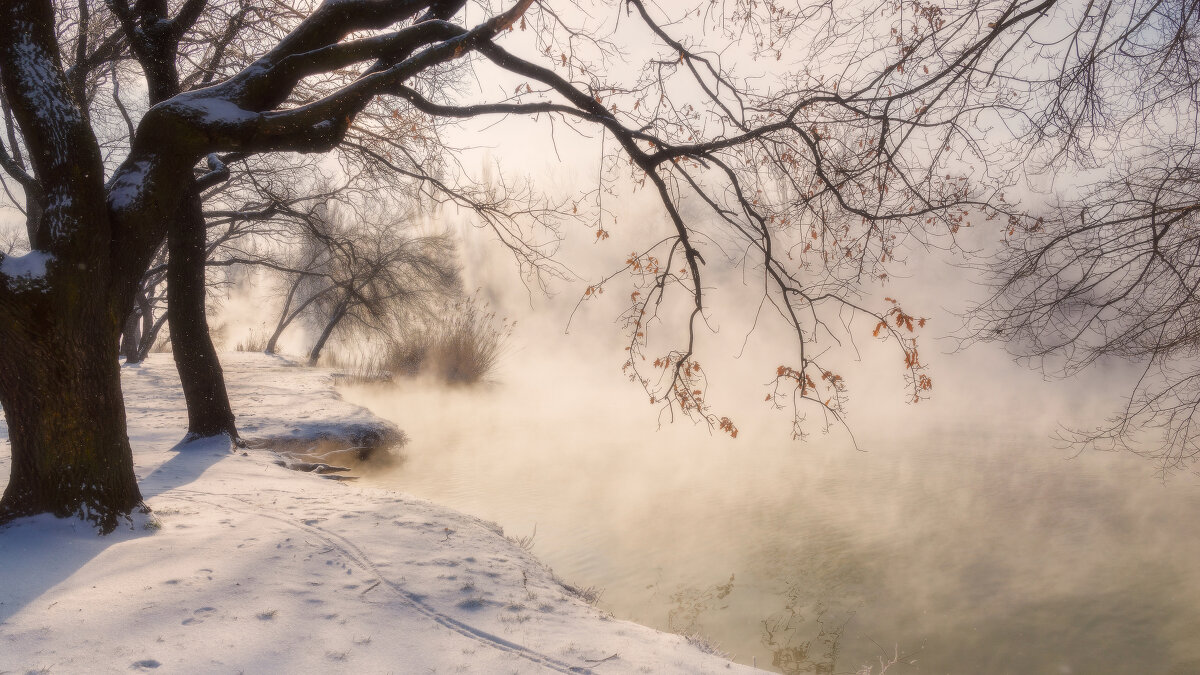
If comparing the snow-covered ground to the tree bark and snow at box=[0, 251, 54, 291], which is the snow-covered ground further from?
the tree bark

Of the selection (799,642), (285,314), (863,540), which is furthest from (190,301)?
(285,314)

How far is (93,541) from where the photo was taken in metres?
3.54

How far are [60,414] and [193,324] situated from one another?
11.3ft

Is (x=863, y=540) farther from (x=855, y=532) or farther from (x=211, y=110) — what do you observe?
(x=211, y=110)

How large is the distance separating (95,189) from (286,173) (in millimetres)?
8080

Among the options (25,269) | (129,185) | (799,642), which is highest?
(129,185)

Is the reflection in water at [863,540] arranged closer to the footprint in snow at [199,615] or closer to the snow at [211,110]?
the footprint in snow at [199,615]

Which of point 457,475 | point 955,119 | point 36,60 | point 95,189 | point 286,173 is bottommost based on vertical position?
point 457,475

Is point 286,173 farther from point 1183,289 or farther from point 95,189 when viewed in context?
point 1183,289

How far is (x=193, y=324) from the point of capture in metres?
6.70

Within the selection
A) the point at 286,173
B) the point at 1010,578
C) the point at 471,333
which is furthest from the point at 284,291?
the point at 1010,578

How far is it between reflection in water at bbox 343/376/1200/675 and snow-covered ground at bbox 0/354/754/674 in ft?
5.30

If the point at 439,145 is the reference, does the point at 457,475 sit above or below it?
below

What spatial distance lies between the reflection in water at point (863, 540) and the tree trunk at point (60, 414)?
11.6 ft
